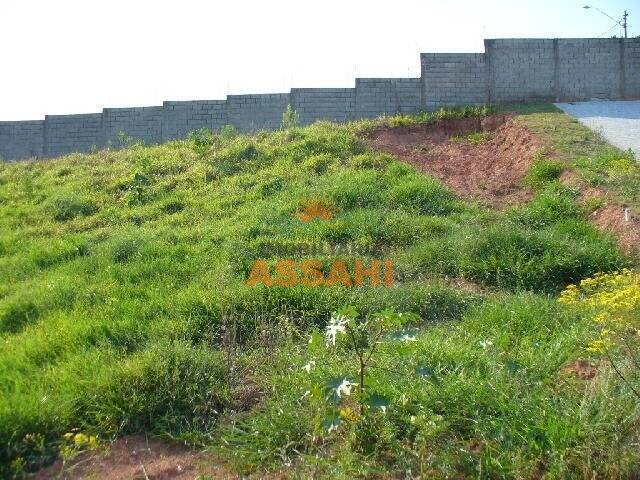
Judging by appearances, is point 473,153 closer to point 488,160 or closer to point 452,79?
point 488,160

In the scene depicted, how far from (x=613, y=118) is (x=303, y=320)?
28.0ft

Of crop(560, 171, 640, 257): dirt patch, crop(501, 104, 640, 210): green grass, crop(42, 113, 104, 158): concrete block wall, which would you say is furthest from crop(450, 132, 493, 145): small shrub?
crop(42, 113, 104, 158): concrete block wall

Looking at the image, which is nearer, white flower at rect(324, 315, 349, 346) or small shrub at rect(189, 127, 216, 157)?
white flower at rect(324, 315, 349, 346)

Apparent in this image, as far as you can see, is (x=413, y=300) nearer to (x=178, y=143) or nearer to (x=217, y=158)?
(x=217, y=158)

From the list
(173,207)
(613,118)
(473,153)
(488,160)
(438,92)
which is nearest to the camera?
(173,207)

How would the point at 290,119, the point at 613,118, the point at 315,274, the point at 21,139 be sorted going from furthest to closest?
the point at 21,139
the point at 290,119
the point at 613,118
the point at 315,274

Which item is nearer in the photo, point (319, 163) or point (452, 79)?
point (319, 163)

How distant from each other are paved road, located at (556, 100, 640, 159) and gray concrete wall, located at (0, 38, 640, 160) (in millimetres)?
439

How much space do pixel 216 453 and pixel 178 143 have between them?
346 inches

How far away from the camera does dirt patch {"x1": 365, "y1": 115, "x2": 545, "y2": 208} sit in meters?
8.67

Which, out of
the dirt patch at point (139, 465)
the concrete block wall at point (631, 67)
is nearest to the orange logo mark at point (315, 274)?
the dirt patch at point (139, 465)

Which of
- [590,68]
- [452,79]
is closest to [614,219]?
[452,79]

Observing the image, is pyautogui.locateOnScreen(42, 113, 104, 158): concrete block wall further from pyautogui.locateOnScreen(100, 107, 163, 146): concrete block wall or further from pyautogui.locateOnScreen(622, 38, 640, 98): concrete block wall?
pyautogui.locateOnScreen(622, 38, 640, 98): concrete block wall

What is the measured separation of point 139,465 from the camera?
3.37 m
